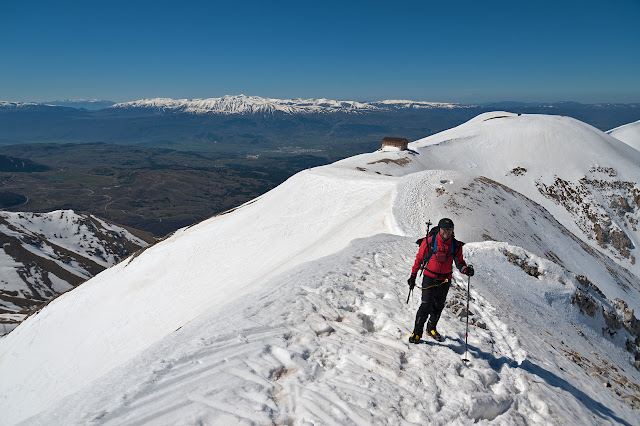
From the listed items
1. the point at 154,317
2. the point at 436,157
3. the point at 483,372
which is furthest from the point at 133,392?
the point at 436,157

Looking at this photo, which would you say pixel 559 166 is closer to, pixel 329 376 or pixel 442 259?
pixel 442 259

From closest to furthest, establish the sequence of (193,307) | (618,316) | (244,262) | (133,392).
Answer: (133,392) → (618,316) → (193,307) → (244,262)

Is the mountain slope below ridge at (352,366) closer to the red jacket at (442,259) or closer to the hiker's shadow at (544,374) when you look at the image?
the hiker's shadow at (544,374)

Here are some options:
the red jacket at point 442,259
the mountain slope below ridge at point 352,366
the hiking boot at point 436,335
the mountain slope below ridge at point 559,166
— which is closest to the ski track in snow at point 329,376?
the mountain slope below ridge at point 352,366

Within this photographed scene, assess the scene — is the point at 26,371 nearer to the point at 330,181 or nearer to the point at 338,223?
the point at 338,223

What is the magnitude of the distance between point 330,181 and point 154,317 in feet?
78.8

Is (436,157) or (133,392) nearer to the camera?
(133,392)

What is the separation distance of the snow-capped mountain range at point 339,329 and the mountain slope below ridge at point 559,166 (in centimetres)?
2221

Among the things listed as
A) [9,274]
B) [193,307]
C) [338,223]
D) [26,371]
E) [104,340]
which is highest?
[338,223]

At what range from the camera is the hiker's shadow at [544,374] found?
25.8 feet

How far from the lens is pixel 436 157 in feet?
236

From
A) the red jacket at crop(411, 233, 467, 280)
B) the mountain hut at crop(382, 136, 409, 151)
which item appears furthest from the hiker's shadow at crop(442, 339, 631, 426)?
the mountain hut at crop(382, 136, 409, 151)

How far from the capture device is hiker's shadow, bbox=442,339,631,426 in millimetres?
7875

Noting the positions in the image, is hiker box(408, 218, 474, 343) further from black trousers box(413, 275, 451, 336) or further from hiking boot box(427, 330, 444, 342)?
hiking boot box(427, 330, 444, 342)
